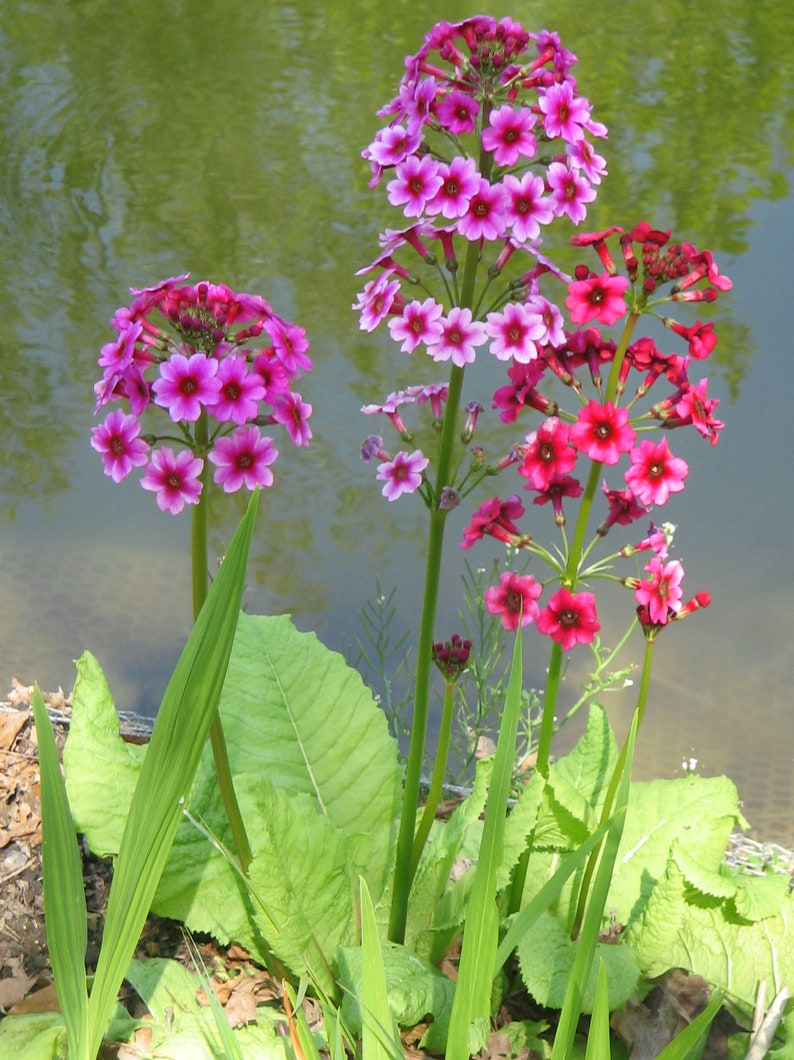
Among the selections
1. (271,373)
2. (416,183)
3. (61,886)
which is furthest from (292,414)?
(61,886)

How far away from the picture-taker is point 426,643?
2021 mm

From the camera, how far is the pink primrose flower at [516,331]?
1828mm

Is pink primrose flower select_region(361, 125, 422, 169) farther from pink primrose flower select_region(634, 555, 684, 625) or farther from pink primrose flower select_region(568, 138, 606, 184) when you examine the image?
pink primrose flower select_region(634, 555, 684, 625)

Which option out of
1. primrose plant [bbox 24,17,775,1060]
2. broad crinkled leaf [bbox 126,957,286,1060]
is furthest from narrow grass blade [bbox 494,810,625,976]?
broad crinkled leaf [bbox 126,957,286,1060]

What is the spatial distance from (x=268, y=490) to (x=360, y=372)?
31.3 inches

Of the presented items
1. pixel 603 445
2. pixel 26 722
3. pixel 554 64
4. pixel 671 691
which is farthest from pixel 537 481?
pixel 671 691

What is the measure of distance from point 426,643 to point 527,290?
1.96ft

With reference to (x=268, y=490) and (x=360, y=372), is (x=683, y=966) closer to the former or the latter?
(x=268, y=490)

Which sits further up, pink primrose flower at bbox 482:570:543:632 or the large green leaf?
pink primrose flower at bbox 482:570:543:632

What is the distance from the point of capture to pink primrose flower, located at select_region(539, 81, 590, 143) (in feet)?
6.06

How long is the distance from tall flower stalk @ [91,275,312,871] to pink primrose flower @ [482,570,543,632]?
0.46 metres

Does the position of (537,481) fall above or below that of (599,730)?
above

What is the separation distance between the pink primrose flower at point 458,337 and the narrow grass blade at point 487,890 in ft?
1.59

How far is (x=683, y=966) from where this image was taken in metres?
2.23
